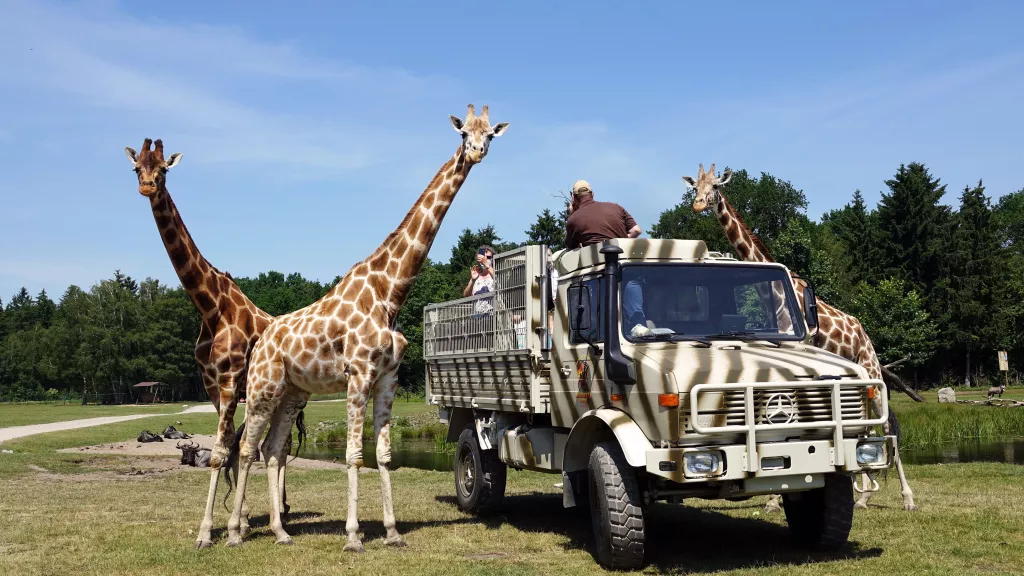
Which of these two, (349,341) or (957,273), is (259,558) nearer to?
(349,341)

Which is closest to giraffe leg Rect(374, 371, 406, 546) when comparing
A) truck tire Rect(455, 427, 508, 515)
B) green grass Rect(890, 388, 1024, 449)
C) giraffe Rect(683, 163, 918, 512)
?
truck tire Rect(455, 427, 508, 515)

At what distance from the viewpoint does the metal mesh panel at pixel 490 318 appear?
9.70m

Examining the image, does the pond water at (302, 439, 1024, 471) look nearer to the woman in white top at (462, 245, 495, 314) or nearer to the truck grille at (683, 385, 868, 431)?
the woman in white top at (462, 245, 495, 314)

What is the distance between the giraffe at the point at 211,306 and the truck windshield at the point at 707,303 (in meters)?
4.90

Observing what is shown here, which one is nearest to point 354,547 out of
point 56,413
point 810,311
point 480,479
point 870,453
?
point 480,479

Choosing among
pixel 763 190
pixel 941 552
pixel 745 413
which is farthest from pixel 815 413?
pixel 763 190

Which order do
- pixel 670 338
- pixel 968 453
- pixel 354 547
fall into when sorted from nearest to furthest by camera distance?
1. pixel 670 338
2. pixel 354 547
3. pixel 968 453

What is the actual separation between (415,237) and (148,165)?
3.16 metres

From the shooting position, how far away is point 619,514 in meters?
7.46

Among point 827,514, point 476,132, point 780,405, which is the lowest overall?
point 827,514

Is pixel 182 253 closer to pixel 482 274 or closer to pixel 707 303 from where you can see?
pixel 482 274

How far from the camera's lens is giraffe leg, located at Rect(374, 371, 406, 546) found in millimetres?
9305

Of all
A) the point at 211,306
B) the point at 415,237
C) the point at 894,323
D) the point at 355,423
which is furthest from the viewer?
the point at 894,323

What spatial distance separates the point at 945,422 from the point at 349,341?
73.9 ft
